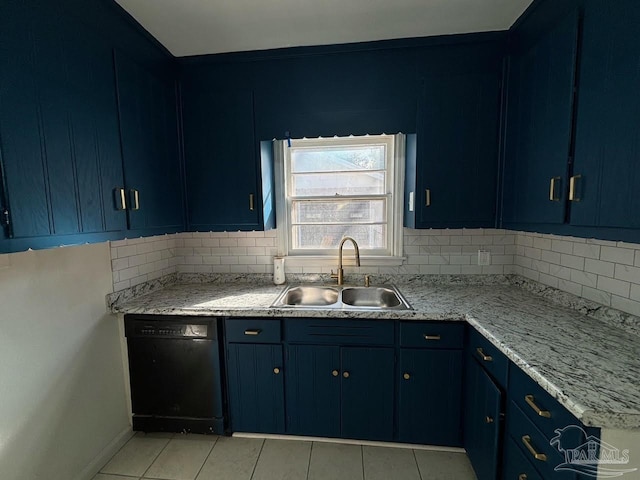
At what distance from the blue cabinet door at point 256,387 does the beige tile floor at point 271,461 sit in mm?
126

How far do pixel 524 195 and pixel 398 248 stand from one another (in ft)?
2.92

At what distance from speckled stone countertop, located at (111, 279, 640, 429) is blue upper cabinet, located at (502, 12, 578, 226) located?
1.70 feet

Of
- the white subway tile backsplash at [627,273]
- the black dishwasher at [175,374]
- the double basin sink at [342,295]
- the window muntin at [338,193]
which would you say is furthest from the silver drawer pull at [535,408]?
the black dishwasher at [175,374]

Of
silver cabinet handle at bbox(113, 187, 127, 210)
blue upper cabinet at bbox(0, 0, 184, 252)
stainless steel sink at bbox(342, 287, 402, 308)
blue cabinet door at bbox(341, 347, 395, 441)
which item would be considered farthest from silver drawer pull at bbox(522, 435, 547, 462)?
silver cabinet handle at bbox(113, 187, 127, 210)

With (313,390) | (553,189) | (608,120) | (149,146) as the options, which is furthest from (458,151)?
(149,146)

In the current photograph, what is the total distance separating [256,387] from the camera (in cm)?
180

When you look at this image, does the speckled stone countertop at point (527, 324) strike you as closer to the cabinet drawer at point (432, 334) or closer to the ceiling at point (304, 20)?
the cabinet drawer at point (432, 334)

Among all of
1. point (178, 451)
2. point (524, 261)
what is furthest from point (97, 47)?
point (524, 261)

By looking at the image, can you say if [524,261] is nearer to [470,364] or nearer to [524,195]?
[524,195]

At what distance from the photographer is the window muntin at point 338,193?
2262mm

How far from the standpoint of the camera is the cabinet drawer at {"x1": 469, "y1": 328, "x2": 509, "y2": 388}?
4.09ft

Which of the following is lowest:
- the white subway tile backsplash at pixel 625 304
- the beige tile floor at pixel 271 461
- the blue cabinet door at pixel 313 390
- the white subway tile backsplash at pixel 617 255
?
the beige tile floor at pixel 271 461

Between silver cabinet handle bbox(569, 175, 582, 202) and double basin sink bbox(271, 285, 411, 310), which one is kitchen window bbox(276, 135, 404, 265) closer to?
double basin sink bbox(271, 285, 411, 310)

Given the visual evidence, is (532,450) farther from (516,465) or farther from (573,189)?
(573,189)
